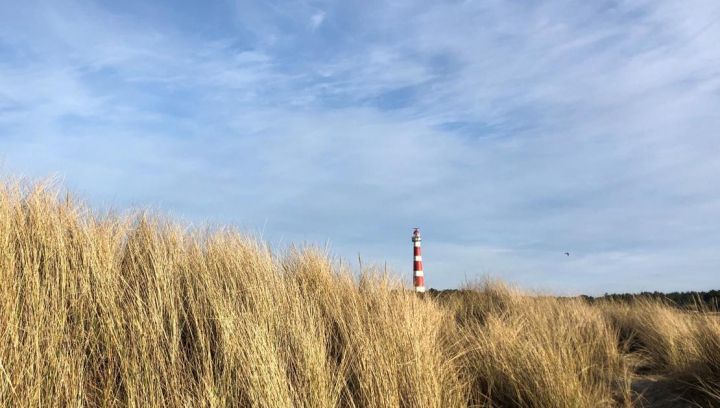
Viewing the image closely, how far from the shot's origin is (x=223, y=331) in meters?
3.81

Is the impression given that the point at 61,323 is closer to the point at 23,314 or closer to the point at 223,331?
the point at 23,314

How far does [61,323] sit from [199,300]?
1.03 metres

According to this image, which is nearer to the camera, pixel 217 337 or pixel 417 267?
pixel 217 337

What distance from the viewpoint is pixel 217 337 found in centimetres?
419

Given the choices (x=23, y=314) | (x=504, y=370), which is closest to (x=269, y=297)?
(x=23, y=314)

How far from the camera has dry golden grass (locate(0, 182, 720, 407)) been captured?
3.49 m

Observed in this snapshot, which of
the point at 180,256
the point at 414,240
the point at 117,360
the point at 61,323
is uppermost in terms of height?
the point at 414,240

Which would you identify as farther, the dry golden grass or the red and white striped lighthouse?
the red and white striped lighthouse

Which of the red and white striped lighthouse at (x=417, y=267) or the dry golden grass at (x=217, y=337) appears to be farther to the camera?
the red and white striped lighthouse at (x=417, y=267)

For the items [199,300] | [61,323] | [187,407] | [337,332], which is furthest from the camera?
[337,332]

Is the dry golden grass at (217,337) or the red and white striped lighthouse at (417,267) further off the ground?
the red and white striped lighthouse at (417,267)

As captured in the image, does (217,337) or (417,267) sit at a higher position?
(417,267)

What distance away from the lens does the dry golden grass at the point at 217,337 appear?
3492 mm

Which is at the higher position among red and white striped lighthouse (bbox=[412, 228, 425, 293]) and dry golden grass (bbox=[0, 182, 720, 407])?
red and white striped lighthouse (bbox=[412, 228, 425, 293])
